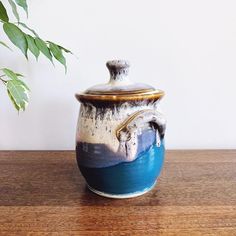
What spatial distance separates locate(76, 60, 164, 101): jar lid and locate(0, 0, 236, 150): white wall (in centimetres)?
26

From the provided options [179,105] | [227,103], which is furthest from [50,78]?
[227,103]

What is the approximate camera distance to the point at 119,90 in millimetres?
443

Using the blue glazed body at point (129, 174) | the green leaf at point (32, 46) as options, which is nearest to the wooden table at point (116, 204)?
the blue glazed body at point (129, 174)

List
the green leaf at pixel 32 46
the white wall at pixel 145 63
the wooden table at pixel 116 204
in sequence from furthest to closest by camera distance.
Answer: the white wall at pixel 145 63, the green leaf at pixel 32 46, the wooden table at pixel 116 204

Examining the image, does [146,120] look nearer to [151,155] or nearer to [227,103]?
[151,155]

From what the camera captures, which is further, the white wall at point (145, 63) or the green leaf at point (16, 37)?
the white wall at point (145, 63)

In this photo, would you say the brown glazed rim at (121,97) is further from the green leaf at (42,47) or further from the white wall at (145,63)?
the white wall at (145,63)

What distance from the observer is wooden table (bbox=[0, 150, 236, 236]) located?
38cm

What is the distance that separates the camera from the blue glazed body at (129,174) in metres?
0.44

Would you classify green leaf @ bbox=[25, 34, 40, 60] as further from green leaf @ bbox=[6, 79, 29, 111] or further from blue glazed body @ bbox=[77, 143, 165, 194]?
blue glazed body @ bbox=[77, 143, 165, 194]

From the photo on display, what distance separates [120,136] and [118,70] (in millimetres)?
121

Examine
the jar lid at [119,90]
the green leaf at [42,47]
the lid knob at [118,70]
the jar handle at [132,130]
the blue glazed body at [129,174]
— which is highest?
the green leaf at [42,47]

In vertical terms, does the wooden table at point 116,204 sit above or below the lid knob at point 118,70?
below

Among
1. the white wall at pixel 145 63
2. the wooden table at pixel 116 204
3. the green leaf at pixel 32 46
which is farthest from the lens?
the white wall at pixel 145 63
